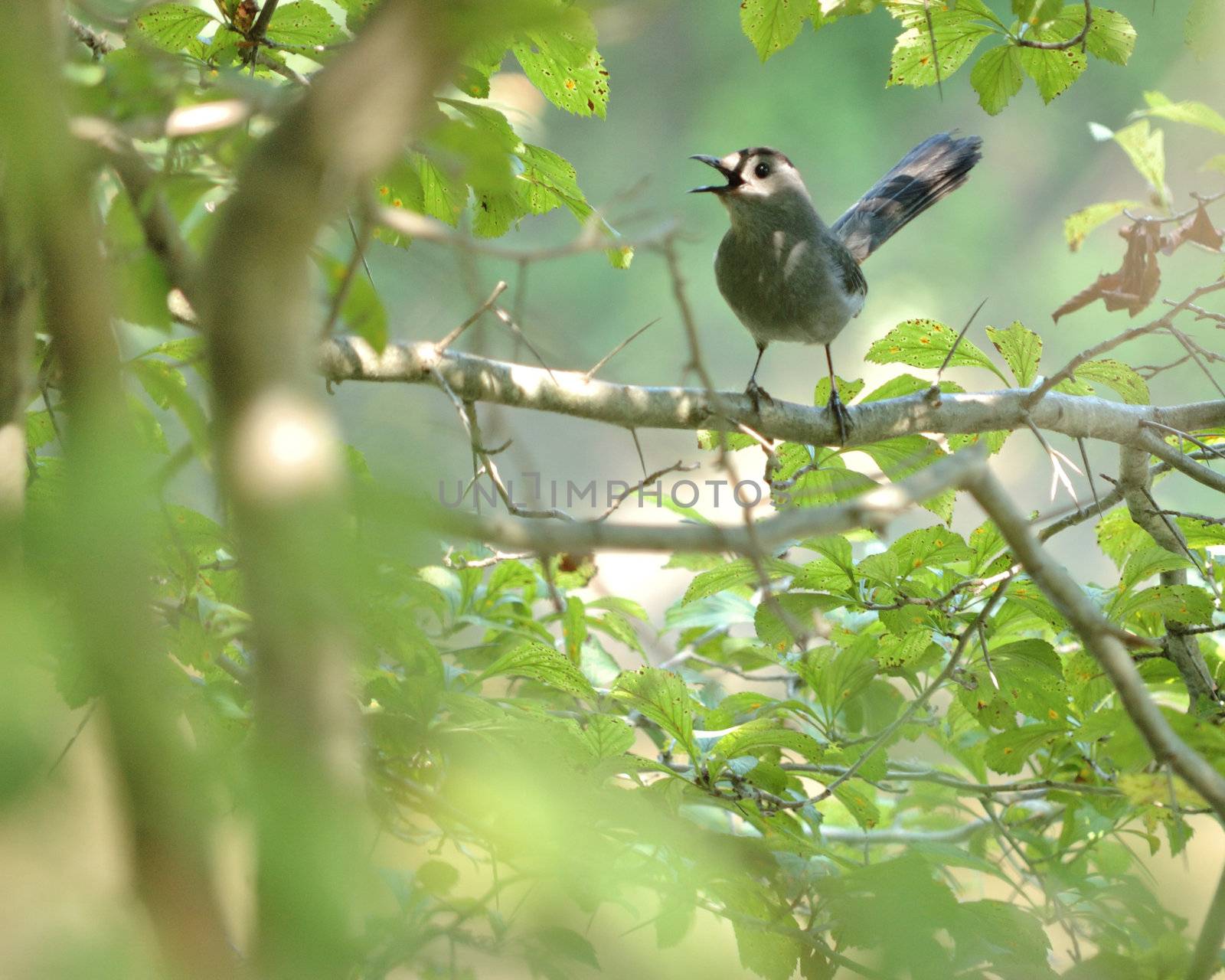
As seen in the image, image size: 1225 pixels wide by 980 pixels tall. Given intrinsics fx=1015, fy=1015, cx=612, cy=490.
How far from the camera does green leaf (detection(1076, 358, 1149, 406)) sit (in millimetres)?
954

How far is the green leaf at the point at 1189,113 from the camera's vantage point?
0.76 meters

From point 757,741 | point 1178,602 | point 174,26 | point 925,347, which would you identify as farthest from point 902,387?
point 174,26

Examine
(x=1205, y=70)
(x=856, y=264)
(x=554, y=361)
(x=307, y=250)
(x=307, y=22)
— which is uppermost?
(x=1205, y=70)

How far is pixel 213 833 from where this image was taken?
26 centimetres

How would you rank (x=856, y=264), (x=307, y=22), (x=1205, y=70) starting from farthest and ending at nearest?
(x=1205, y=70), (x=856, y=264), (x=307, y=22)

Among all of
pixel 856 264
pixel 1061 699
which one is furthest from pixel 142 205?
pixel 856 264

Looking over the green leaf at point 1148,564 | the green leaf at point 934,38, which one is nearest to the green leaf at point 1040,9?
the green leaf at point 934,38

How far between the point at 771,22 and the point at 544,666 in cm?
56

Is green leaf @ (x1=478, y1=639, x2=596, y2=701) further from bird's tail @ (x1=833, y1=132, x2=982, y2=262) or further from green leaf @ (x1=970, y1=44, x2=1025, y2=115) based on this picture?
bird's tail @ (x1=833, y1=132, x2=982, y2=262)

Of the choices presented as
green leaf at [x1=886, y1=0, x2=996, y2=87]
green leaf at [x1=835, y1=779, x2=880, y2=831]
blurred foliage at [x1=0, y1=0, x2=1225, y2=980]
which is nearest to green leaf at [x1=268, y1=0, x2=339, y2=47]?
blurred foliage at [x1=0, y1=0, x2=1225, y2=980]

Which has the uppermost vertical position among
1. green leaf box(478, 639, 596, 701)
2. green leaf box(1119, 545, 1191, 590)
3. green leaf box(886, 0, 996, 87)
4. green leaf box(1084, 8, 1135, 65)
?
green leaf box(886, 0, 996, 87)

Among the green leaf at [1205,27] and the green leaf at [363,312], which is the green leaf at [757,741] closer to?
the green leaf at [363,312]

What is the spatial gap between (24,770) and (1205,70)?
Answer: 4036 mm

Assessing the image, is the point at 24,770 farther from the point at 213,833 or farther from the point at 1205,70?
the point at 1205,70
